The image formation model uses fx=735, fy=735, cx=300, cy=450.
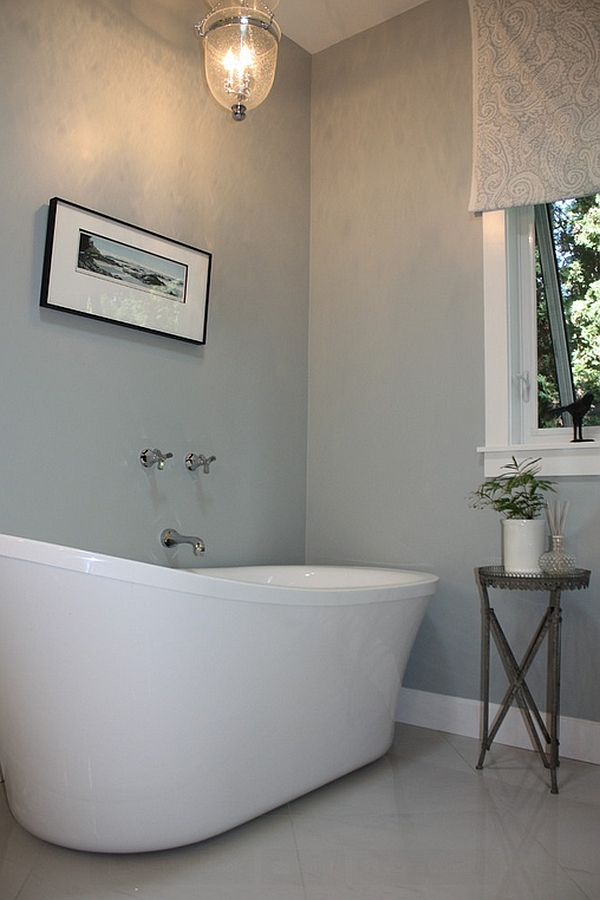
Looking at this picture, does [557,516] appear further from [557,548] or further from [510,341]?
[510,341]

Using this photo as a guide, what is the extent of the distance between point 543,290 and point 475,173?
0.51 m

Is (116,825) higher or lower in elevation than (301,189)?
lower

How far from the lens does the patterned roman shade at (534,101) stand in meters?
2.50

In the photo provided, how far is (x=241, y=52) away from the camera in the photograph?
244cm

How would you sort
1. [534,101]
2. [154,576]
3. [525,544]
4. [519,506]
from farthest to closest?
[534,101] → [519,506] → [525,544] → [154,576]

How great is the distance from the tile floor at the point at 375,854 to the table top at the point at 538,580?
1.92ft

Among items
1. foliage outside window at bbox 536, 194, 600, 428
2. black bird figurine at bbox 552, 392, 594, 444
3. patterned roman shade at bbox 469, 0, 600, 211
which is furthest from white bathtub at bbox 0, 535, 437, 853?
patterned roman shade at bbox 469, 0, 600, 211

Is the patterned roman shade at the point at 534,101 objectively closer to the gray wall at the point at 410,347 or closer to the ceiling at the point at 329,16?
the gray wall at the point at 410,347

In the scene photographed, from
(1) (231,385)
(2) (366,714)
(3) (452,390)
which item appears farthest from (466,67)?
(2) (366,714)

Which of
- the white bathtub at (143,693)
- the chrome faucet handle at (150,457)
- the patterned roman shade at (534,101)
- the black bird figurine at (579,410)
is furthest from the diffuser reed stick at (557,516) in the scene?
the chrome faucet handle at (150,457)

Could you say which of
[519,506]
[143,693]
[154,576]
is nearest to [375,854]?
[143,693]

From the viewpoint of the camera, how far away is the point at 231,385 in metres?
2.95

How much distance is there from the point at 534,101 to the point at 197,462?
177cm

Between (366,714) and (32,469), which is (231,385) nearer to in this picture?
(32,469)
